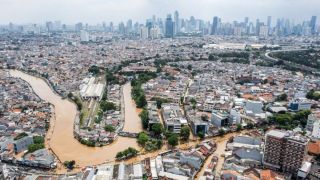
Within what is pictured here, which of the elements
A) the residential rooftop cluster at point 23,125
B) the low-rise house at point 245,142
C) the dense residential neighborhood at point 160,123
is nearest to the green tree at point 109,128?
the dense residential neighborhood at point 160,123

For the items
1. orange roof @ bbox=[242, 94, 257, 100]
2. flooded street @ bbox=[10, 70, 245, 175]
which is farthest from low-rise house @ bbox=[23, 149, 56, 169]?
orange roof @ bbox=[242, 94, 257, 100]

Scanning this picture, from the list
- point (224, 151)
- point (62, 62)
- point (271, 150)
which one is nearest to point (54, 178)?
point (224, 151)

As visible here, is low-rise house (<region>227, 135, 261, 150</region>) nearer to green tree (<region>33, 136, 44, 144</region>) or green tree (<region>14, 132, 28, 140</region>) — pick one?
green tree (<region>33, 136, 44, 144</region>)

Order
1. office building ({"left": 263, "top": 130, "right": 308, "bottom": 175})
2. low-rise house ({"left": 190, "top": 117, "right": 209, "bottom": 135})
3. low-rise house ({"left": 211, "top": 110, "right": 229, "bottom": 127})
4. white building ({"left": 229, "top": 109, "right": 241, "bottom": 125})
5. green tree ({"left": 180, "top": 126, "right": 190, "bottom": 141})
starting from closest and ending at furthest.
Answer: office building ({"left": 263, "top": 130, "right": 308, "bottom": 175}) < green tree ({"left": 180, "top": 126, "right": 190, "bottom": 141}) < low-rise house ({"left": 190, "top": 117, "right": 209, "bottom": 135}) < low-rise house ({"left": 211, "top": 110, "right": 229, "bottom": 127}) < white building ({"left": 229, "top": 109, "right": 241, "bottom": 125})

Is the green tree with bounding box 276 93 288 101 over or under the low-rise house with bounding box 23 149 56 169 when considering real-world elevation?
over

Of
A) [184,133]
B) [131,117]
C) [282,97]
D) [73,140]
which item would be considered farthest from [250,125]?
[73,140]

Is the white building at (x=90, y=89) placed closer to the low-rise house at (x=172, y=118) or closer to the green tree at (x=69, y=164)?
the low-rise house at (x=172, y=118)
